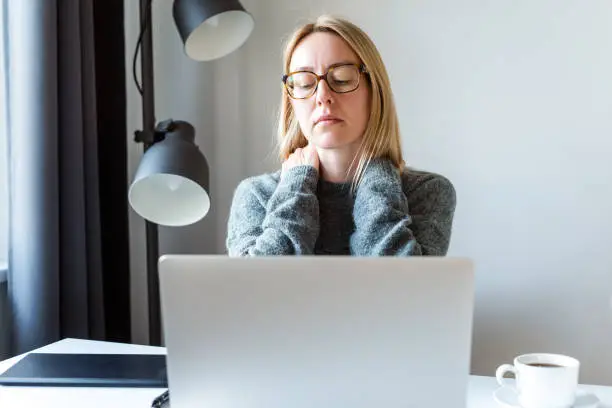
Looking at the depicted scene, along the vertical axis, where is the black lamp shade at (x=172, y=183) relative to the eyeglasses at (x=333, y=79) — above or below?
below

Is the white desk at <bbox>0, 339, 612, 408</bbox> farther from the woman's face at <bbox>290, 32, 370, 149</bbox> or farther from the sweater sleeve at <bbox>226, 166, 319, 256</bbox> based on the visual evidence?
the woman's face at <bbox>290, 32, 370, 149</bbox>

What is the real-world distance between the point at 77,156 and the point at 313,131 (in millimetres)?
671

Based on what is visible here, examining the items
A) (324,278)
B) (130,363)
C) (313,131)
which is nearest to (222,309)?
(324,278)

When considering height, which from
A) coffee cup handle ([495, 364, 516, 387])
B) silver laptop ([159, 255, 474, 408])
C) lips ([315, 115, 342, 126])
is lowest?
coffee cup handle ([495, 364, 516, 387])

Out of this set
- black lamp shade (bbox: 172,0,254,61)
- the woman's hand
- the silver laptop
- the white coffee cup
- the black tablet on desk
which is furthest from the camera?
black lamp shade (bbox: 172,0,254,61)

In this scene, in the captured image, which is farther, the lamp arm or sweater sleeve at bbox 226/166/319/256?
the lamp arm

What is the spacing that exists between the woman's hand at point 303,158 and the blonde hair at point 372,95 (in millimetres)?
71

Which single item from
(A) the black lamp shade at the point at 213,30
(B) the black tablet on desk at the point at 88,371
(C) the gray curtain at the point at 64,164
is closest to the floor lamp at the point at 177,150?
(A) the black lamp shade at the point at 213,30

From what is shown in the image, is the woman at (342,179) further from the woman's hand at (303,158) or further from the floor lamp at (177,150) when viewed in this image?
the floor lamp at (177,150)

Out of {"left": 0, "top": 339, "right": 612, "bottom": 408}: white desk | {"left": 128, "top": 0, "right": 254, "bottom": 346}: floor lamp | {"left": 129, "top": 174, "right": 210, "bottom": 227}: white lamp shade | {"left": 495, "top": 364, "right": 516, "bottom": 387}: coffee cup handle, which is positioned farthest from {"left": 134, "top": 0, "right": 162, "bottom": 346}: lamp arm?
{"left": 495, "top": 364, "right": 516, "bottom": 387}: coffee cup handle

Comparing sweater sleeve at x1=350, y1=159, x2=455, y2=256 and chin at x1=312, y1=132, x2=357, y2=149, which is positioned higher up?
chin at x1=312, y1=132, x2=357, y2=149

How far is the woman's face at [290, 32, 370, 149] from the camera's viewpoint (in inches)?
52.3

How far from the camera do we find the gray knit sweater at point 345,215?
1324mm

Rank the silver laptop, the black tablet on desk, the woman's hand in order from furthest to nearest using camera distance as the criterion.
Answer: the woman's hand → the black tablet on desk → the silver laptop
